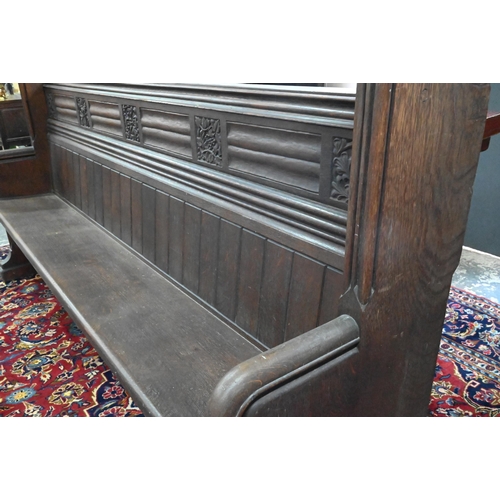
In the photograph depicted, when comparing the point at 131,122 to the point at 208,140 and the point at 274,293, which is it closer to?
the point at 208,140

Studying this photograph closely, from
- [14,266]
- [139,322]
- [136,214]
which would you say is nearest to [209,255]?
[139,322]

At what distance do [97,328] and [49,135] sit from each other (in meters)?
2.18

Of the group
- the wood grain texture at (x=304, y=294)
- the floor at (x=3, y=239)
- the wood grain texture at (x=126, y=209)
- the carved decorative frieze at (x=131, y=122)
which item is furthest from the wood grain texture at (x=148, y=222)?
the floor at (x=3, y=239)

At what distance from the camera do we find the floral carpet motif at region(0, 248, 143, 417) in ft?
6.87

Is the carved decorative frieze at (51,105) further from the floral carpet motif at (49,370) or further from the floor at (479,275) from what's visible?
the floor at (479,275)

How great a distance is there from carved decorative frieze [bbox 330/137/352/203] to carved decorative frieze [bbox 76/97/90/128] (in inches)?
79.9

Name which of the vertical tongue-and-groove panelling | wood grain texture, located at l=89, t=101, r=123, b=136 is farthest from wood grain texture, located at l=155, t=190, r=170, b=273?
wood grain texture, located at l=89, t=101, r=123, b=136

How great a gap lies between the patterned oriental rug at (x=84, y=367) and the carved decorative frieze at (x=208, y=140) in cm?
113

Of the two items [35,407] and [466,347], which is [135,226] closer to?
[35,407]

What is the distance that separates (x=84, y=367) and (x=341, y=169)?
1765 mm

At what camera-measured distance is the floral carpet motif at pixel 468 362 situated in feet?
6.97

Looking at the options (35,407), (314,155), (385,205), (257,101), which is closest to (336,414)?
(385,205)

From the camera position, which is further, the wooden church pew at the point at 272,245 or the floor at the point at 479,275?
the floor at the point at 479,275

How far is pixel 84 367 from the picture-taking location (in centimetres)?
240
